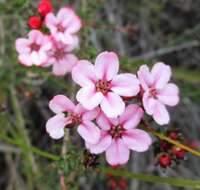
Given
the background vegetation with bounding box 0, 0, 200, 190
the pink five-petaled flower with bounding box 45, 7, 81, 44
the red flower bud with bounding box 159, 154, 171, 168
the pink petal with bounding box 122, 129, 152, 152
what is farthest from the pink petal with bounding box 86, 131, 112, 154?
the pink five-petaled flower with bounding box 45, 7, 81, 44

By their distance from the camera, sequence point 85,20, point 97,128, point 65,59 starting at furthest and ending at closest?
point 85,20 → point 65,59 → point 97,128

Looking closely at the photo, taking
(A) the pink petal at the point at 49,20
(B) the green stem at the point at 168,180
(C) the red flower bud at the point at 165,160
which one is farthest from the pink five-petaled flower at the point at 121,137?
(A) the pink petal at the point at 49,20

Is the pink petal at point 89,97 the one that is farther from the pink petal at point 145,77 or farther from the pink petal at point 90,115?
the pink petal at point 145,77

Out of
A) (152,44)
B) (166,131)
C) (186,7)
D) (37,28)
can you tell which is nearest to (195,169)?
(152,44)

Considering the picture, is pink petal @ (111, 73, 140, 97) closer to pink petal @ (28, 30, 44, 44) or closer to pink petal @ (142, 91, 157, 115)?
pink petal @ (142, 91, 157, 115)

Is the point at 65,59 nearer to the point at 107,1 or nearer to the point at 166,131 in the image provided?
the point at 166,131

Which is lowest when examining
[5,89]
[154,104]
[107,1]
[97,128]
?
[97,128]

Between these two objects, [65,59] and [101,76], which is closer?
[101,76]
